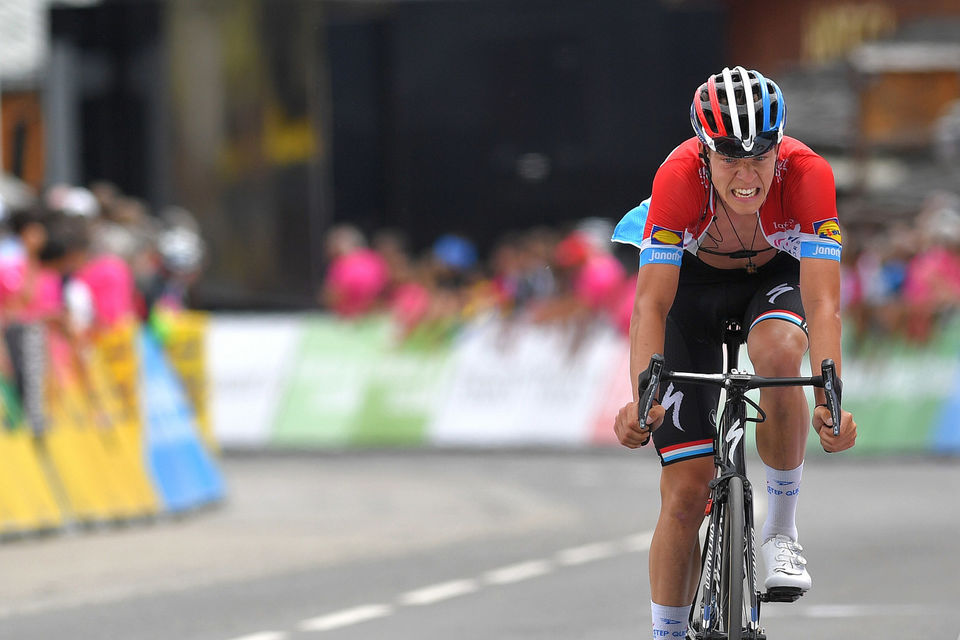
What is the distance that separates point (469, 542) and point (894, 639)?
4.23 m

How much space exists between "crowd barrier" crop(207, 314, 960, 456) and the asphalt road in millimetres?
1387

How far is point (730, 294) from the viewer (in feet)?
20.9

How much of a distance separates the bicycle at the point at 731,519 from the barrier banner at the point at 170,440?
7.64 meters

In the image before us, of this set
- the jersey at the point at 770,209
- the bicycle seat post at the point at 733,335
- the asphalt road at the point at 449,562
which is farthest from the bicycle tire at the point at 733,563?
the asphalt road at the point at 449,562

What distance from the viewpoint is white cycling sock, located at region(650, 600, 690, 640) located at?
626 centimetres

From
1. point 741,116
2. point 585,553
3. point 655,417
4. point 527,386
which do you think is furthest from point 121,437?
point 741,116

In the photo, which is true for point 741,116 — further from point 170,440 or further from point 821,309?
point 170,440

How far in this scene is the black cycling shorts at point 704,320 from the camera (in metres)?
6.21

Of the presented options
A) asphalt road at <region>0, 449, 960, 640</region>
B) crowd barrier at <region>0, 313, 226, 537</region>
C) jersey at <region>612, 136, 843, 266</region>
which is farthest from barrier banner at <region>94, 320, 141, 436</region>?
jersey at <region>612, 136, 843, 266</region>

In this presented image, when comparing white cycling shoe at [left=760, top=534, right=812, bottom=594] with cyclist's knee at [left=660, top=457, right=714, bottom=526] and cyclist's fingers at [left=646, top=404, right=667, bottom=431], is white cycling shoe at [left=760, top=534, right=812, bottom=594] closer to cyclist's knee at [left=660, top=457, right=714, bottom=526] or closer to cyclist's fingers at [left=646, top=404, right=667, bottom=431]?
cyclist's knee at [left=660, top=457, right=714, bottom=526]

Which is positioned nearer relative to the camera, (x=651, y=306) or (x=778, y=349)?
(x=651, y=306)

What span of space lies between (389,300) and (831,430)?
45.3 feet

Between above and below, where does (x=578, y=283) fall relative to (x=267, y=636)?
above

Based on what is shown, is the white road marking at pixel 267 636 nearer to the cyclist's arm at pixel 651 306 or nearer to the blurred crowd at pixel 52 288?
the cyclist's arm at pixel 651 306
